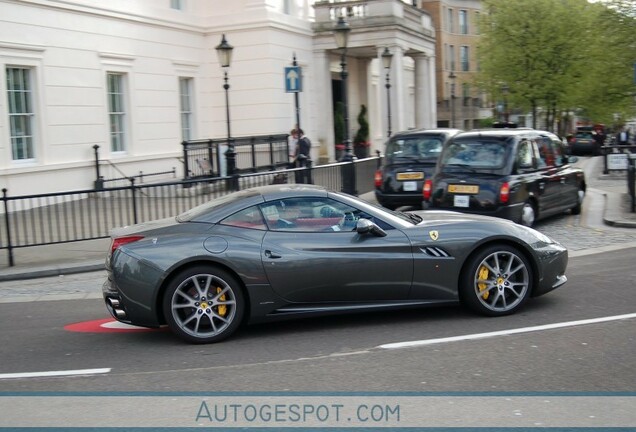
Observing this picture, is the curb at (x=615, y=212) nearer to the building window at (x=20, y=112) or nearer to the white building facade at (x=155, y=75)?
the white building facade at (x=155, y=75)

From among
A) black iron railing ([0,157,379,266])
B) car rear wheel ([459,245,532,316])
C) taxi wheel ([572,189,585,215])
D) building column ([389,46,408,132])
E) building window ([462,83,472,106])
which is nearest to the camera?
car rear wheel ([459,245,532,316])

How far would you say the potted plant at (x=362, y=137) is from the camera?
38.1 meters

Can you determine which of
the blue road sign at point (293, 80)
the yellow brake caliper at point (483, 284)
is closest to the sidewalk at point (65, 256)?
the yellow brake caliper at point (483, 284)

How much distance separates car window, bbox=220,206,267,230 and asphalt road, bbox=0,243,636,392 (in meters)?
1.02

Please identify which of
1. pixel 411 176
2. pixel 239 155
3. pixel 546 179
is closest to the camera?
pixel 546 179

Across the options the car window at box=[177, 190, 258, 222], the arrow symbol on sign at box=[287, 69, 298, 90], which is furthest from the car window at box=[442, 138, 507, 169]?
the car window at box=[177, 190, 258, 222]

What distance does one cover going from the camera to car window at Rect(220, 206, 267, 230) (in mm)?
7062

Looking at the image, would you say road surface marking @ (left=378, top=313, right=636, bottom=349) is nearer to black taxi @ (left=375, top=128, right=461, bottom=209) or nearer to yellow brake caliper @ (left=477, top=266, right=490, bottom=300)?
yellow brake caliper @ (left=477, top=266, right=490, bottom=300)

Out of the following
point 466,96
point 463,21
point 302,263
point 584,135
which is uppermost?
point 463,21

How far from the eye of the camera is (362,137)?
3909cm

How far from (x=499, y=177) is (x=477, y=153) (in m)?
0.67

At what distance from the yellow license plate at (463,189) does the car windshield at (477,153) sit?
40 centimetres

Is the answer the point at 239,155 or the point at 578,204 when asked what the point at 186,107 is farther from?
the point at 578,204

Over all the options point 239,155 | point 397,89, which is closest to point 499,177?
point 239,155
